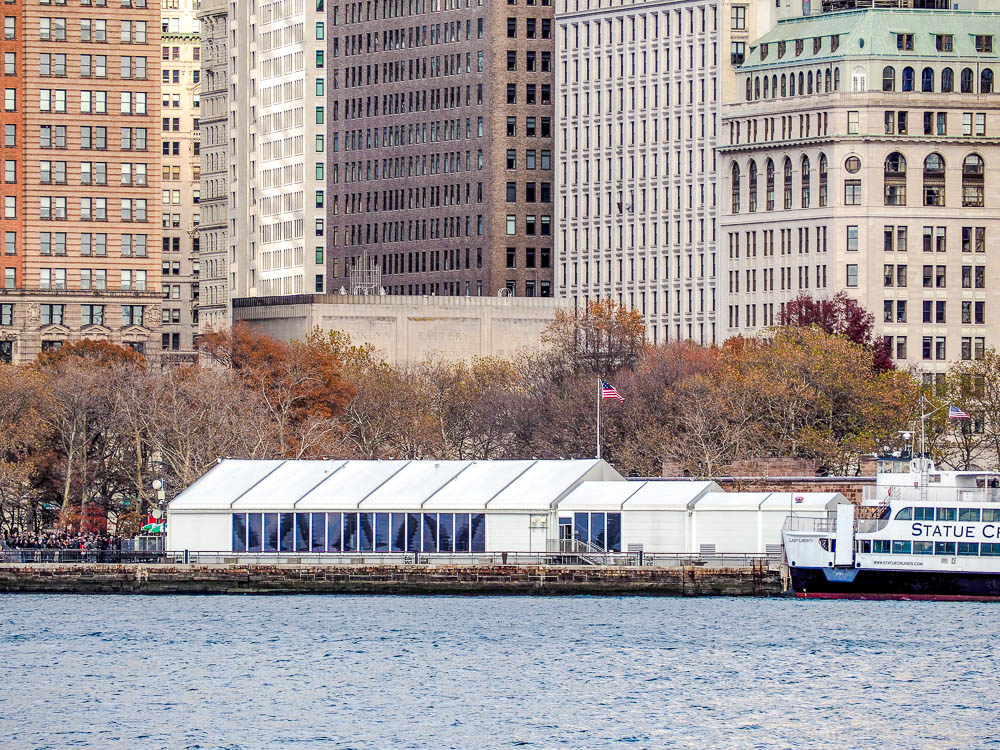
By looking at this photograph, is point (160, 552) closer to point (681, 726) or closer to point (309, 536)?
point (309, 536)

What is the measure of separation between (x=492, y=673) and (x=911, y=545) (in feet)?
108

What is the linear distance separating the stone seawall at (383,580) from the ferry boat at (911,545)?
8.27 ft

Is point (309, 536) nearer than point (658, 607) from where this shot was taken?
No

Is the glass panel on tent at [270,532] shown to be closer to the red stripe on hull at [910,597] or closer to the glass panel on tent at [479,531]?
the glass panel on tent at [479,531]

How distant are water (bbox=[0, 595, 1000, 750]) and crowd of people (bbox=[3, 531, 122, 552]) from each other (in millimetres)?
5880

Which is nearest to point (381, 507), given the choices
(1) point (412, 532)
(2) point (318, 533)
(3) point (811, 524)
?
(1) point (412, 532)

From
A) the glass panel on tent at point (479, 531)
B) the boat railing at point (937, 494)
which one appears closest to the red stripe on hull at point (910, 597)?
the boat railing at point (937, 494)

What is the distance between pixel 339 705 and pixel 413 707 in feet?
9.13

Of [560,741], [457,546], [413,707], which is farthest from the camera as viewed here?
[457,546]

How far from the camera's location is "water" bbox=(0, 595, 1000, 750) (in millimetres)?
122062

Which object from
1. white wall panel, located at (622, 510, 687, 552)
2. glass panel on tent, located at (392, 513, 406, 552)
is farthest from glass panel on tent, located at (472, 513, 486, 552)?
white wall panel, located at (622, 510, 687, 552)

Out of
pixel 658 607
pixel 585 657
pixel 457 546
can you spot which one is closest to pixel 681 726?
pixel 585 657

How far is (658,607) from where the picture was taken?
535ft

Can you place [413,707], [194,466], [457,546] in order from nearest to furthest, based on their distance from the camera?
[413,707]
[457,546]
[194,466]
